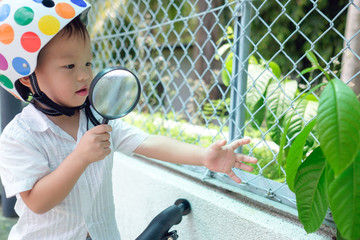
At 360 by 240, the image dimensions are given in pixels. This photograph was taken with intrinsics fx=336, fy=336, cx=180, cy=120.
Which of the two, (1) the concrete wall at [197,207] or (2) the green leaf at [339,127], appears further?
(1) the concrete wall at [197,207]

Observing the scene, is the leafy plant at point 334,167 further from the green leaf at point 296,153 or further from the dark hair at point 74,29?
the dark hair at point 74,29

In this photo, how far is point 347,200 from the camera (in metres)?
0.80

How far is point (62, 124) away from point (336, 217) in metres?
1.00

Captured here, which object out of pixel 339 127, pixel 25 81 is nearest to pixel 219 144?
pixel 339 127

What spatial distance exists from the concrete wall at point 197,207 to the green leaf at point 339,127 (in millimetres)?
641

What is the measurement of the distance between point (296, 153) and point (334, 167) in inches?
11.8

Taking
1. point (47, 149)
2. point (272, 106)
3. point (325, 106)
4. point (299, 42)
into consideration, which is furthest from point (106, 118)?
point (299, 42)

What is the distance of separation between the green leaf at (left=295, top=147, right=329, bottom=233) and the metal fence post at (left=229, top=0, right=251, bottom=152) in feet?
2.06

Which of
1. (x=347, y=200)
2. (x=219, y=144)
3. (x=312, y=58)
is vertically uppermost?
(x=312, y=58)

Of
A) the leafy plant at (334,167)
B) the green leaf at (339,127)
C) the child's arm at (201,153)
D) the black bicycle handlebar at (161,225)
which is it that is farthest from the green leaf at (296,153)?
the black bicycle handlebar at (161,225)

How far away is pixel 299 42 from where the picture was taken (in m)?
4.92

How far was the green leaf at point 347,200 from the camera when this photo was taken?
0.80 m

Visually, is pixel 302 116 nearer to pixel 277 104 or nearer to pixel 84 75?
pixel 277 104

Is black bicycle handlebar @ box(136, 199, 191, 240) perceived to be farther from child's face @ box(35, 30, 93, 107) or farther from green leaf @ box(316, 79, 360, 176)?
green leaf @ box(316, 79, 360, 176)
